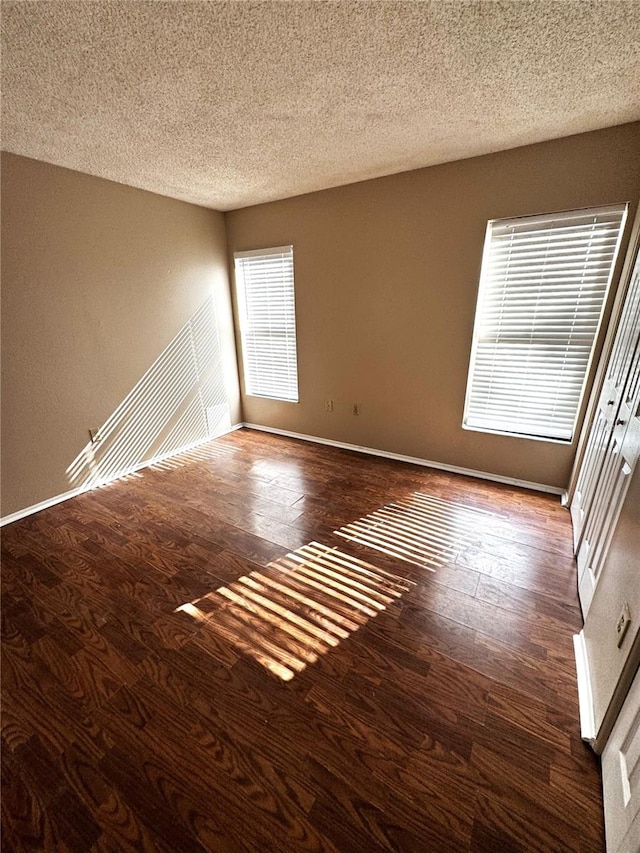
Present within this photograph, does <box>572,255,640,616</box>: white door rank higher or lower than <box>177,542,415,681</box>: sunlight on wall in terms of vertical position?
higher

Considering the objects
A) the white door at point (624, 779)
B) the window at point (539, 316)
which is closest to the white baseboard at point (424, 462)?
the window at point (539, 316)

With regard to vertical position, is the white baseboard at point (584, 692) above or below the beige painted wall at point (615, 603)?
below

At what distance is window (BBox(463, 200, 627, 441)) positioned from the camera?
2240mm

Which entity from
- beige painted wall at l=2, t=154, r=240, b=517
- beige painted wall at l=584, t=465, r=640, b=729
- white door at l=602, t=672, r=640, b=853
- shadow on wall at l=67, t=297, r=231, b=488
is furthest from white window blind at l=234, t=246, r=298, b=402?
white door at l=602, t=672, r=640, b=853

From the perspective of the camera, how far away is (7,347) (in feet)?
7.43

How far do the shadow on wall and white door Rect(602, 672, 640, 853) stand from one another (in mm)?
3466

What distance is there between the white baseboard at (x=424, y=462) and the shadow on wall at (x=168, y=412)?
776 millimetres

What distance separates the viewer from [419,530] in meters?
2.26

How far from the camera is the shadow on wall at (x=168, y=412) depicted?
9.70ft

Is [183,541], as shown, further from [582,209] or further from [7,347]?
[582,209]

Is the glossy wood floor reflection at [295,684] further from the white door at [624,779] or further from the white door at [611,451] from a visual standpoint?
the white door at [611,451]

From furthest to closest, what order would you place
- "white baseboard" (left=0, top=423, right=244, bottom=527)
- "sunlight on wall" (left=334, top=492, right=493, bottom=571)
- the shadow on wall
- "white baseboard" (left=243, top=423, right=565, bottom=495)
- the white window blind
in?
the white window blind
the shadow on wall
"white baseboard" (left=243, top=423, right=565, bottom=495)
"white baseboard" (left=0, top=423, right=244, bottom=527)
"sunlight on wall" (left=334, top=492, right=493, bottom=571)

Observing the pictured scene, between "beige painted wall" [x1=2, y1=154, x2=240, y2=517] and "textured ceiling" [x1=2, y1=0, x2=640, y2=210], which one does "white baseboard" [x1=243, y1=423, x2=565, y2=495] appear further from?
"textured ceiling" [x1=2, y1=0, x2=640, y2=210]

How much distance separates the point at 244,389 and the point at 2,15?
10.7 feet
